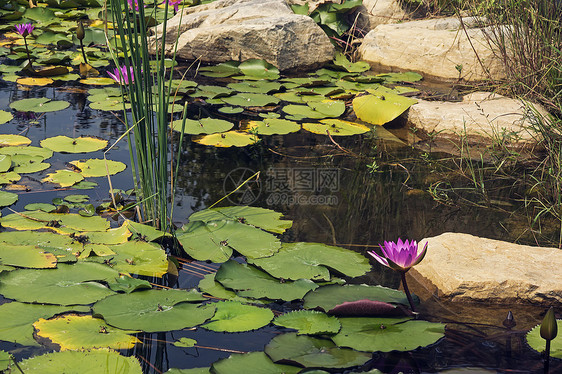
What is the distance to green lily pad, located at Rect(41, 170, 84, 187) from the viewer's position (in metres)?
3.12

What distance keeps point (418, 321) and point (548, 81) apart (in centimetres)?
282

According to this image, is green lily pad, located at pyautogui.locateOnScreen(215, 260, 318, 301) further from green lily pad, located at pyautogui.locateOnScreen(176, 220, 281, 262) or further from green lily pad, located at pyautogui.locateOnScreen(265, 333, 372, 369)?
green lily pad, located at pyautogui.locateOnScreen(265, 333, 372, 369)

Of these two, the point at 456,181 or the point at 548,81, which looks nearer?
the point at 456,181

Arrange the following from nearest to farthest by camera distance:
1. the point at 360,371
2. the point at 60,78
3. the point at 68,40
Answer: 1. the point at 360,371
2. the point at 60,78
3. the point at 68,40

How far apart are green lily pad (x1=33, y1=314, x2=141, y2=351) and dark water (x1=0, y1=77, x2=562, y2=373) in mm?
71

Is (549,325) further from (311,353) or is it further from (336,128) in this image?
(336,128)

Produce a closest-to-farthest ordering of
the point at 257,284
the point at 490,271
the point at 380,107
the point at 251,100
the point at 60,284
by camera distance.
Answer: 1. the point at 60,284
2. the point at 257,284
3. the point at 490,271
4. the point at 380,107
5. the point at 251,100

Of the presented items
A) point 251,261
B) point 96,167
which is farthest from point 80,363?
point 96,167

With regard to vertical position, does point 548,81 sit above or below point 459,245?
above

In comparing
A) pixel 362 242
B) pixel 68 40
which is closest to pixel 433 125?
pixel 362 242

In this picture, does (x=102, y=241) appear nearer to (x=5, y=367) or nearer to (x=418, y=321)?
(x=5, y=367)

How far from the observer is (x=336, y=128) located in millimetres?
4195

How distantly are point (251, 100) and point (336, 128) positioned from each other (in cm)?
79

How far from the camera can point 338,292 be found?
2.23 meters
